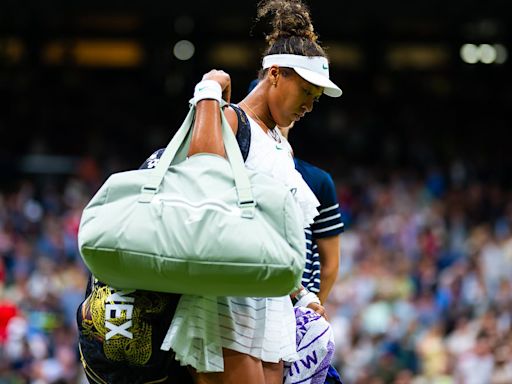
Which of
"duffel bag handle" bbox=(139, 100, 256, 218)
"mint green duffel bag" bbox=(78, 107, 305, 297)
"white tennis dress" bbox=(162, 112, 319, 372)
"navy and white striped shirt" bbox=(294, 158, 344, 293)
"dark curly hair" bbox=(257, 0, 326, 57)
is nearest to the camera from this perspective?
"mint green duffel bag" bbox=(78, 107, 305, 297)

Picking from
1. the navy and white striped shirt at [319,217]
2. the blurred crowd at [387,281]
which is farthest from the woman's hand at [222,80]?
the blurred crowd at [387,281]

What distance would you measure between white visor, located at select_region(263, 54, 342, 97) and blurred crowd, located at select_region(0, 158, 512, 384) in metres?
6.54

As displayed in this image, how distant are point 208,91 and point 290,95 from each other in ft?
1.43

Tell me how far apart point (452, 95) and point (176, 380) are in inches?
730

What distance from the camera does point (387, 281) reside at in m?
13.0

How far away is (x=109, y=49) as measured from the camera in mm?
22375

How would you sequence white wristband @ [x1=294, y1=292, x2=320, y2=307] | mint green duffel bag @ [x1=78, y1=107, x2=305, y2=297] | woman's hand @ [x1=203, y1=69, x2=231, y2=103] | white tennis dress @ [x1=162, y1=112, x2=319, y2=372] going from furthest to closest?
white wristband @ [x1=294, y1=292, x2=320, y2=307], woman's hand @ [x1=203, y1=69, x2=231, y2=103], white tennis dress @ [x1=162, y1=112, x2=319, y2=372], mint green duffel bag @ [x1=78, y1=107, x2=305, y2=297]

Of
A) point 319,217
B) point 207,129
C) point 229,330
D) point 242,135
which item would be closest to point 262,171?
point 242,135

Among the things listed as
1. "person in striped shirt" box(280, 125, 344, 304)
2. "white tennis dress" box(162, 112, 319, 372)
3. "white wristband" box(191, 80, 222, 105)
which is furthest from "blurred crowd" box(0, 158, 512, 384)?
"white wristband" box(191, 80, 222, 105)

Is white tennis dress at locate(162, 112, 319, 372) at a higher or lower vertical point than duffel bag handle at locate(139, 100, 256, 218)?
lower

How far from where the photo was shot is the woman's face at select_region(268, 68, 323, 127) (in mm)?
3861

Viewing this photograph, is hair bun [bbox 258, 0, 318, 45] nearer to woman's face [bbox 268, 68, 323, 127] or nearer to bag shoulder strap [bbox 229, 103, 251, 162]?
woman's face [bbox 268, 68, 323, 127]

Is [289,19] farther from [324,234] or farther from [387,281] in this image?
[387,281]

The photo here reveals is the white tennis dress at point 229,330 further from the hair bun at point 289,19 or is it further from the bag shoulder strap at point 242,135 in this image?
the hair bun at point 289,19
